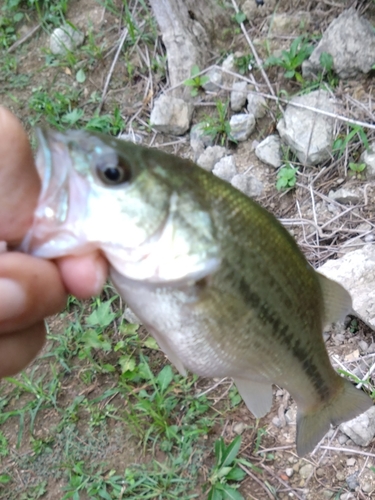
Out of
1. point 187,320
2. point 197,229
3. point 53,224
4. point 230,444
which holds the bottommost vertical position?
point 230,444

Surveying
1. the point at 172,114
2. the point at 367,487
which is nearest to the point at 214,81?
the point at 172,114

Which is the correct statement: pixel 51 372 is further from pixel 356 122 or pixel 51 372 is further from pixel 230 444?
pixel 356 122

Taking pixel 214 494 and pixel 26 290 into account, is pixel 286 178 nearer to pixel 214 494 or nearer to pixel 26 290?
pixel 214 494

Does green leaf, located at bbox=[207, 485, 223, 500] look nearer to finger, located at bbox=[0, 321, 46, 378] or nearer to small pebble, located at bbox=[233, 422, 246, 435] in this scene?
small pebble, located at bbox=[233, 422, 246, 435]

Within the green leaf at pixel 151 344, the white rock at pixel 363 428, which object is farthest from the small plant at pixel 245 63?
the white rock at pixel 363 428

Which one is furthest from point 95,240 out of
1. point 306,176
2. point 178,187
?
point 306,176

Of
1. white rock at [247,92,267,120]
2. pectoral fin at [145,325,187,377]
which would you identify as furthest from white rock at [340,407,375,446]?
white rock at [247,92,267,120]
